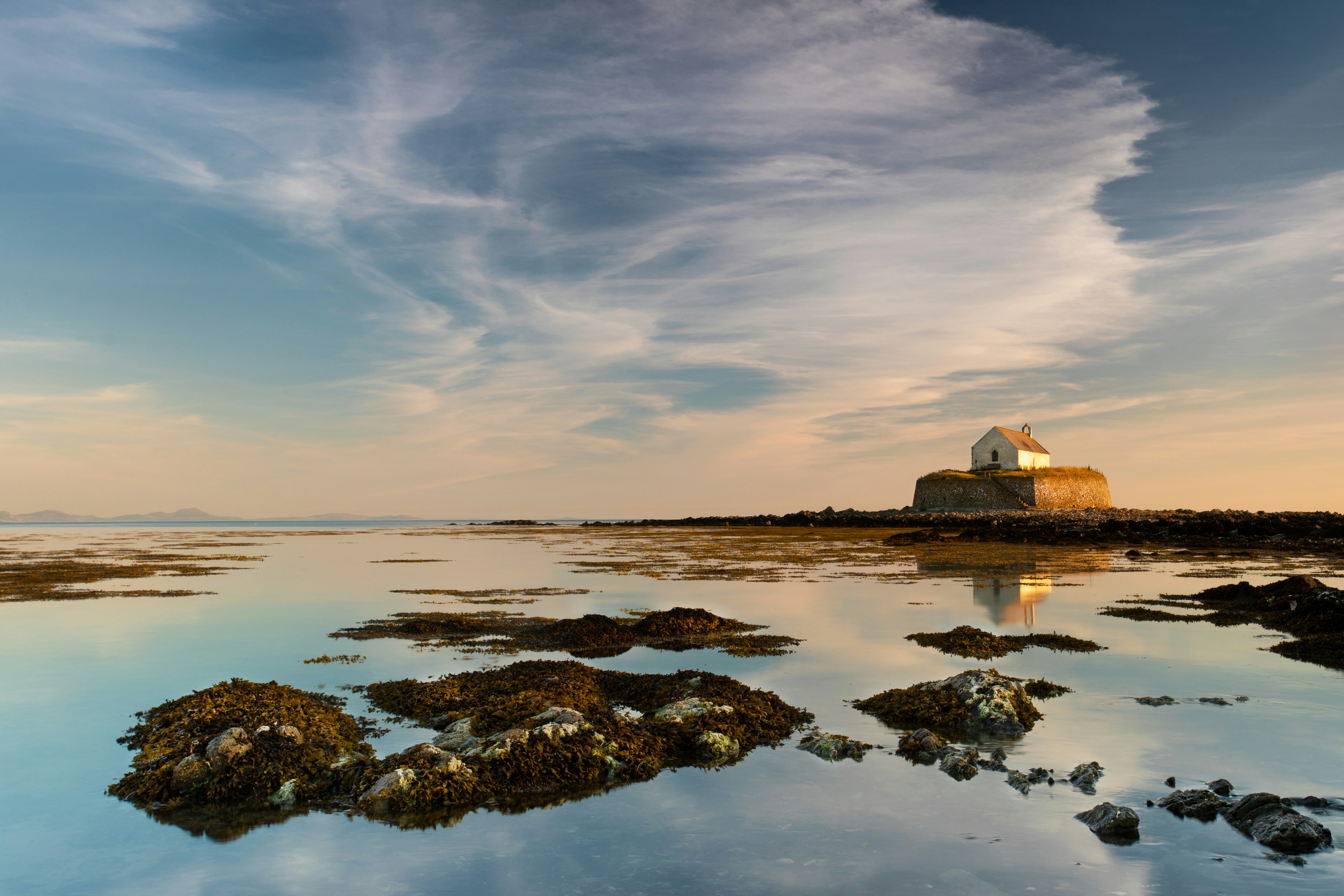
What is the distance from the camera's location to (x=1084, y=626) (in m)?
14.5

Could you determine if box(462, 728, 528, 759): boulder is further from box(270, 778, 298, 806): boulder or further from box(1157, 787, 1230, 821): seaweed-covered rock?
box(1157, 787, 1230, 821): seaweed-covered rock

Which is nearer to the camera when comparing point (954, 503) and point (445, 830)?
point (445, 830)

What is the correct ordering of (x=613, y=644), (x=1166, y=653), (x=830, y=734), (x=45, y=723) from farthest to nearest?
(x=613, y=644) → (x=1166, y=653) → (x=45, y=723) → (x=830, y=734)

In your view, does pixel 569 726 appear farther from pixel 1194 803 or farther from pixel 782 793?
pixel 1194 803

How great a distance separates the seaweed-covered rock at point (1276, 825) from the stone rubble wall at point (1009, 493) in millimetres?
75527

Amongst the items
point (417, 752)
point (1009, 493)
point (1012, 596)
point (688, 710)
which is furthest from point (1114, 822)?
point (1009, 493)

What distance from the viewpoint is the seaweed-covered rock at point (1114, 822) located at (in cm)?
533

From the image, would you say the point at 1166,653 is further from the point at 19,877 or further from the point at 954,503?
the point at 954,503

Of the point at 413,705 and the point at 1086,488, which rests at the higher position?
the point at 1086,488

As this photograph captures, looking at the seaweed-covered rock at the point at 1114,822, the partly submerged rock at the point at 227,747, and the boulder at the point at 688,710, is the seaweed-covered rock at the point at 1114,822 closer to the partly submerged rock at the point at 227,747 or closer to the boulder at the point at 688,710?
the boulder at the point at 688,710

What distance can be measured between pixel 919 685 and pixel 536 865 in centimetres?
579

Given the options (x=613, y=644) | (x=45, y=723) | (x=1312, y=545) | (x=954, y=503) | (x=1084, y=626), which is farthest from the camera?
(x=954, y=503)

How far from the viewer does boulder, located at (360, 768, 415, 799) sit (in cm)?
611

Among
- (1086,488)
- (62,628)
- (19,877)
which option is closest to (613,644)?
(19,877)
